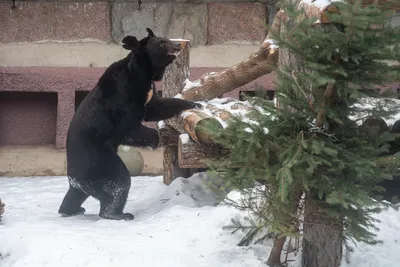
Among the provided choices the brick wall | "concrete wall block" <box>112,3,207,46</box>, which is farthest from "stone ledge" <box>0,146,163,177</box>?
"concrete wall block" <box>112,3,207,46</box>

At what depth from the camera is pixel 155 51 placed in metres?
5.82

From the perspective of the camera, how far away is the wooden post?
20.5ft

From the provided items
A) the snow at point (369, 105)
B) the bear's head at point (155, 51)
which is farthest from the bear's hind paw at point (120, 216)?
the snow at point (369, 105)

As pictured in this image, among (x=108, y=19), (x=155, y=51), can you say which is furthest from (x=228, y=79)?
(x=108, y=19)

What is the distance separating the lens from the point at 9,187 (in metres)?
7.39

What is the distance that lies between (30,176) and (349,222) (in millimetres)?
5751

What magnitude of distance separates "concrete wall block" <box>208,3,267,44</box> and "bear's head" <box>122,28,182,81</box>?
8.48 ft

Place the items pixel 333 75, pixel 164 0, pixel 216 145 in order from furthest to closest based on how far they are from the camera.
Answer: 1. pixel 164 0
2. pixel 216 145
3. pixel 333 75

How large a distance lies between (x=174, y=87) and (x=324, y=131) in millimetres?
3177

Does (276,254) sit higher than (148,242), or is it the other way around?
(276,254)

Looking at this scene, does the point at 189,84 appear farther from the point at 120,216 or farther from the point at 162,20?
the point at 162,20

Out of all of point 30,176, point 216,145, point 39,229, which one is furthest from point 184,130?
point 30,176

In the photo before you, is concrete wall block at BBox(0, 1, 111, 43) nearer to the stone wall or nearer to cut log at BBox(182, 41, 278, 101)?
the stone wall

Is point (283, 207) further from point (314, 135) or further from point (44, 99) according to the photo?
point (44, 99)
